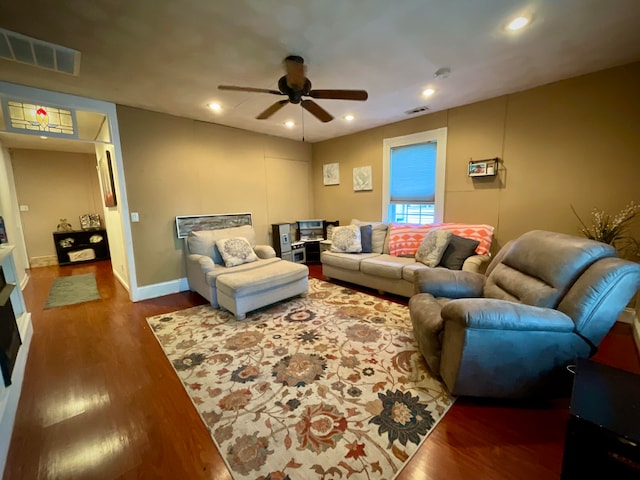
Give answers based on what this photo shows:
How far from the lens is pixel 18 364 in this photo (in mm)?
2057

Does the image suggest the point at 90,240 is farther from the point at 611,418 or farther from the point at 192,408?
the point at 611,418

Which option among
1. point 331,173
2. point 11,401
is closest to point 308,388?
point 11,401

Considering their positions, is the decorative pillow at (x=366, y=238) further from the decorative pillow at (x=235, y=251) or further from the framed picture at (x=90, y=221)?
the framed picture at (x=90, y=221)

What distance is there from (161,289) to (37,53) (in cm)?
282

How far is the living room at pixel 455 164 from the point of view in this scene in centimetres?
276

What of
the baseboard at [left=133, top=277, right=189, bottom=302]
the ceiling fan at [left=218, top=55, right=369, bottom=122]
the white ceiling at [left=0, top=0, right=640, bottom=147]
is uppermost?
the white ceiling at [left=0, top=0, right=640, bottom=147]

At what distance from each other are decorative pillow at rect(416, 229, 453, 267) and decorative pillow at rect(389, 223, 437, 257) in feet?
1.06

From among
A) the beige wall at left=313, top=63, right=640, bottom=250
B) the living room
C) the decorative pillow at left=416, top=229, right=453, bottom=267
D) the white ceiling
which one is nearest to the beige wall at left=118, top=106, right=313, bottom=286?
the living room

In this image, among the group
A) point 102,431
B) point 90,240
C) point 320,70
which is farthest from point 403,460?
point 90,240

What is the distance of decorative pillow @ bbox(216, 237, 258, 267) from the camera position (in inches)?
140

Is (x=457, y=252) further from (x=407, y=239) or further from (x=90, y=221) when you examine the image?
(x=90, y=221)

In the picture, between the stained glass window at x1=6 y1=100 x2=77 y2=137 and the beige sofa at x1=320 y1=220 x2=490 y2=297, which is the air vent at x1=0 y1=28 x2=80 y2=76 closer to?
the stained glass window at x1=6 y1=100 x2=77 y2=137

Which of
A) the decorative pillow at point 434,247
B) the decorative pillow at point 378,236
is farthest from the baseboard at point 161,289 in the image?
the decorative pillow at point 434,247

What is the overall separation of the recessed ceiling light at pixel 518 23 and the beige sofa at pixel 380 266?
2.12 meters
